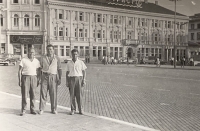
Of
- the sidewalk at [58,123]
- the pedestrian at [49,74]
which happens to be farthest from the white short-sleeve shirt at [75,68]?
the sidewalk at [58,123]

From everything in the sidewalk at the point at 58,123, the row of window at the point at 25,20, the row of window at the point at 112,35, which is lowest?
the sidewalk at the point at 58,123

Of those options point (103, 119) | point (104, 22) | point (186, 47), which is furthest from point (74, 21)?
point (103, 119)

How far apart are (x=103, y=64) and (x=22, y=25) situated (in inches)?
646

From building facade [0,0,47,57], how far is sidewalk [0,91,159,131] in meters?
43.7

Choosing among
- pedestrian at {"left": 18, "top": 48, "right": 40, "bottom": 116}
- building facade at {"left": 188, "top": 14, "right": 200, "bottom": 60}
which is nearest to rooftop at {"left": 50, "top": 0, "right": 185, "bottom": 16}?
building facade at {"left": 188, "top": 14, "right": 200, "bottom": 60}

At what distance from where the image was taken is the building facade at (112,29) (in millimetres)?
51438

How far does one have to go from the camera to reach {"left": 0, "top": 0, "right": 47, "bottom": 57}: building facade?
50344 millimetres

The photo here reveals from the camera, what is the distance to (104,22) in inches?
2208

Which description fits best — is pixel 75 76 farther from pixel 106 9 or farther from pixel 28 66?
pixel 106 9

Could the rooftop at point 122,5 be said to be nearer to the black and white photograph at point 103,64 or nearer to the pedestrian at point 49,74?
the black and white photograph at point 103,64

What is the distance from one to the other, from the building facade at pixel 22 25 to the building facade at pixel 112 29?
2.13 m

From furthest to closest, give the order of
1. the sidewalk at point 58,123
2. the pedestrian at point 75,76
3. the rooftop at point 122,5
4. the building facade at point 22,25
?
the rooftop at point 122,5 < the building facade at point 22,25 < the pedestrian at point 75,76 < the sidewalk at point 58,123

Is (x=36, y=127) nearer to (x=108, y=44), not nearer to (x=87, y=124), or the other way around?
(x=87, y=124)

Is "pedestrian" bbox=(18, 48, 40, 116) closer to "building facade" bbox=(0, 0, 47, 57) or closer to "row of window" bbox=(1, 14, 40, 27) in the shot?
"building facade" bbox=(0, 0, 47, 57)
